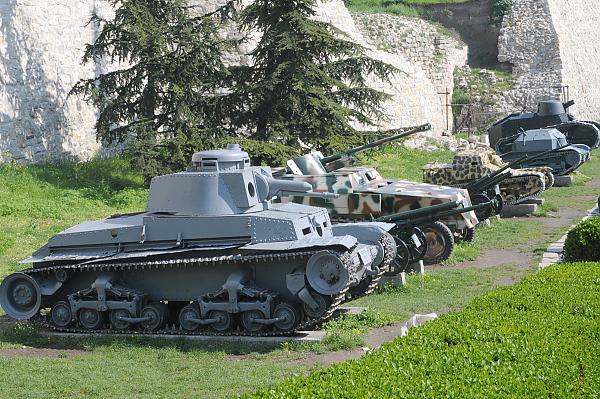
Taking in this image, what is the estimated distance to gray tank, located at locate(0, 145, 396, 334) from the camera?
11375 millimetres

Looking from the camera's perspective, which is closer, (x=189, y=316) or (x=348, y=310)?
(x=189, y=316)

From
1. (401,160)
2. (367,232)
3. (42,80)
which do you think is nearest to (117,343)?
(367,232)

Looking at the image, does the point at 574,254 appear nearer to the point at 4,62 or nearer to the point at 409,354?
the point at 409,354

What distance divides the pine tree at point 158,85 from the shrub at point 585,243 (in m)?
8.69

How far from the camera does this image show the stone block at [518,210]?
22.3m

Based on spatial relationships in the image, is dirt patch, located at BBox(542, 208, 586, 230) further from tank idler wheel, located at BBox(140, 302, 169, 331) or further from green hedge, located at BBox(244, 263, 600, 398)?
green hedge, located at BBox(244, 263, 600, 398)

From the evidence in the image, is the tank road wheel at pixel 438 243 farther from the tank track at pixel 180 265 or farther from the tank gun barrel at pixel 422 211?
the tank track at pixel 180 265

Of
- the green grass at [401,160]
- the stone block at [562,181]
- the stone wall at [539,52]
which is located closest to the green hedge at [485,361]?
the green grass at [401,160]

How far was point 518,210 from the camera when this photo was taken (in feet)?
73.3

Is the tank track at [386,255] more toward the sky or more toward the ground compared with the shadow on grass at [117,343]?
more toward the sky

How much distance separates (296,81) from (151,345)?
1106cm

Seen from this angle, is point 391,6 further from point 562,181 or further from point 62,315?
point 62,315

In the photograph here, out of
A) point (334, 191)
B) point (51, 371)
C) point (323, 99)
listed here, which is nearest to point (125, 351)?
point (51, 371)

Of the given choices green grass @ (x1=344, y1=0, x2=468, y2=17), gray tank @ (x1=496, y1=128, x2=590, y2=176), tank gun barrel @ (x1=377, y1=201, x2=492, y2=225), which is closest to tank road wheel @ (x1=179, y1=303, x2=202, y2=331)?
tank gun barrel @ (x1=377, y1=201, x2=492, y2=225)
